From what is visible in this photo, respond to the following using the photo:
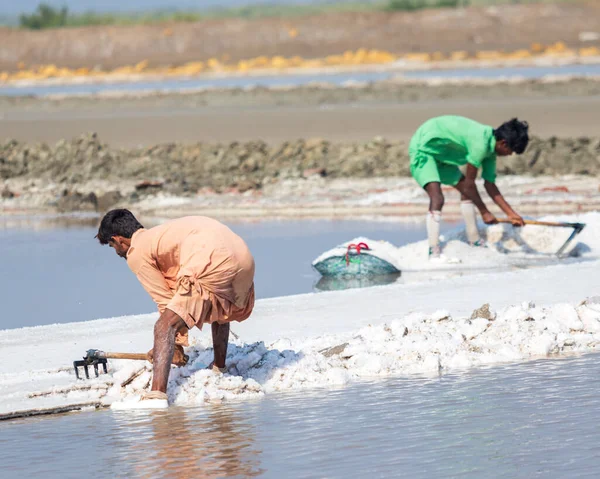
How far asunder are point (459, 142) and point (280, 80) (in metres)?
37.3

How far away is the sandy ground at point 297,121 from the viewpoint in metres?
26.8

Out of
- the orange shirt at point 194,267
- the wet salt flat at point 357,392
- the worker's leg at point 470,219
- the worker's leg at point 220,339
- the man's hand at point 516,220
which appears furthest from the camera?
the worker's leg at point 470,219

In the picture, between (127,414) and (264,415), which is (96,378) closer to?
(127,414)

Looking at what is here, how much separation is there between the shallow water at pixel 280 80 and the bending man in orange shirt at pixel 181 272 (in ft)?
Result: 114

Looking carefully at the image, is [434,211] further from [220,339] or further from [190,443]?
[190,443]

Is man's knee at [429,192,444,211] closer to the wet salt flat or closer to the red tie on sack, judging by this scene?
the red tie on sack

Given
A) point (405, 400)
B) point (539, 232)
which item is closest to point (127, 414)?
point (405, 400)

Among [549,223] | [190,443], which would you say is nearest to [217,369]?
[190,443]

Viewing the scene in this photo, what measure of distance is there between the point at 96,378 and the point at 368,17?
56597 millimetres

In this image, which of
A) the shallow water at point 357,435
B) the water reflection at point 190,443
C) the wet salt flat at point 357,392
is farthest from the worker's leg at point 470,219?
the water reflection at point 190,443

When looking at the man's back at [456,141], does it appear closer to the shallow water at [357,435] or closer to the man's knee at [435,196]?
the man's knee at [435,196]

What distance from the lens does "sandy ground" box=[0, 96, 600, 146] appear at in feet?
88.1

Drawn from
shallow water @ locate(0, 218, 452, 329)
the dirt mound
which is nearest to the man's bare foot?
shallow water @ locate(0, 218, 452, 329)

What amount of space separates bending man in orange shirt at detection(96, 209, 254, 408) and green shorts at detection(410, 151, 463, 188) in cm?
450
